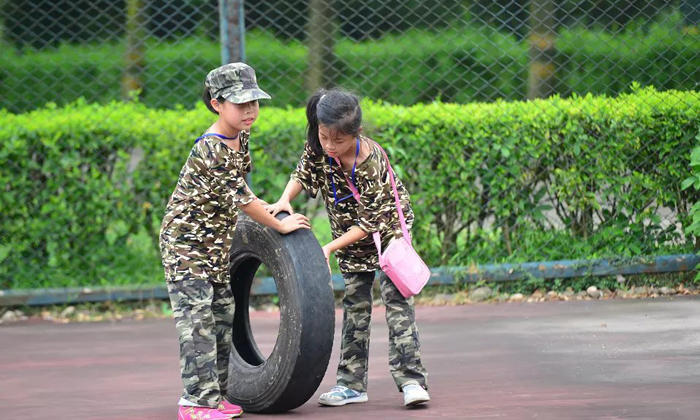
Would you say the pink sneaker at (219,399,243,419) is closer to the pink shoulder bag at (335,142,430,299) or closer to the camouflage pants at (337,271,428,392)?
the camouflage pants at (337,271,428,392)

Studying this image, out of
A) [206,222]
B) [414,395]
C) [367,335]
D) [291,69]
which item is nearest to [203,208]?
[206,222]

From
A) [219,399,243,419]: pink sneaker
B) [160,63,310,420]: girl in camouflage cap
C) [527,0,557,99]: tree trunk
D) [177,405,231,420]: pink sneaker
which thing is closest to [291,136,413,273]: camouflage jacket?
[160,63,310,420]: girl in camouflage cap

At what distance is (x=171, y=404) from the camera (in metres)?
5.16

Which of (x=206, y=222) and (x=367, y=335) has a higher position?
(x=206, y=222)

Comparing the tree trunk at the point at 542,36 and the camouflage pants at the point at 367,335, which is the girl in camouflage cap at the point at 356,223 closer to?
the camouflage pants at the point at 367,335

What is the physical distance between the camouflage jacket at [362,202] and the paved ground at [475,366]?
744mm

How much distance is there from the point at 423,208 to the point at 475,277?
670 mm

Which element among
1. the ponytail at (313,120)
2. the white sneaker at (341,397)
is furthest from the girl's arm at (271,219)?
the white sneaker at (341,397)

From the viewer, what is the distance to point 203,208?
4.69 meters

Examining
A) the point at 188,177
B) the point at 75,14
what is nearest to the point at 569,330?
the point at 188,177

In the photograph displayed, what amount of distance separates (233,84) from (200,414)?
1.53 m

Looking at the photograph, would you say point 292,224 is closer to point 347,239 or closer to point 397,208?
point 347,239

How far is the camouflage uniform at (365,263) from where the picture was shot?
4855 millimetres

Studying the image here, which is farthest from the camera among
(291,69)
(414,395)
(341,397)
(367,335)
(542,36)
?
(291,69)
